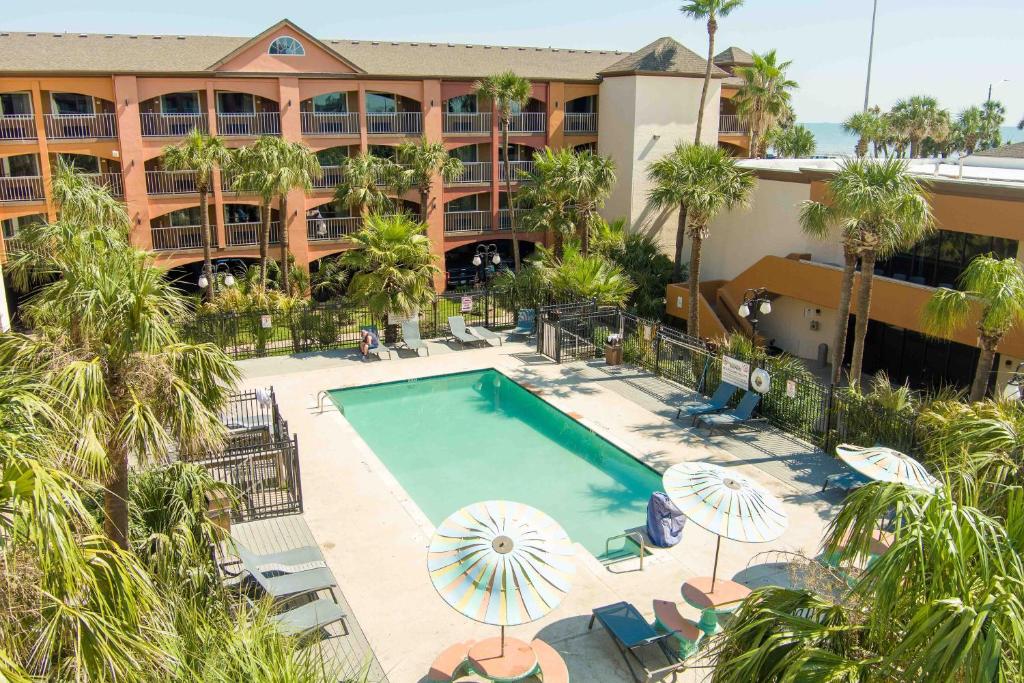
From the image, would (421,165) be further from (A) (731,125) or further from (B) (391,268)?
(A) (731,125)

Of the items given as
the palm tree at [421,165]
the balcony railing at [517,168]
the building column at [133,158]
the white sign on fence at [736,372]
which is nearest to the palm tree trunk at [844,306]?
the white sign on fence at [736,372]

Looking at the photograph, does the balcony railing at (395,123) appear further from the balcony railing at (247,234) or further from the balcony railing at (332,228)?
the balcony railing at (247,234)

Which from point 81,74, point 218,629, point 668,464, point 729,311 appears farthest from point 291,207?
point 218,629

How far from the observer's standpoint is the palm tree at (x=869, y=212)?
15.6 metres

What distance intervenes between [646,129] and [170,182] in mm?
19256

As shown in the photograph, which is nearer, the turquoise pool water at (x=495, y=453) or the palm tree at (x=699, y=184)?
the turquoise pool water at (x=495, y=453)

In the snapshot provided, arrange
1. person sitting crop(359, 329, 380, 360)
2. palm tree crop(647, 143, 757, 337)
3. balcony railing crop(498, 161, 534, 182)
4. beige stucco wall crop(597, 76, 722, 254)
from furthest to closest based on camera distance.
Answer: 1. balcony railing crop(498, 161, 534, 182)
2. beige stucco wall crop(597, 76, 722, 254)
3. person sitting crop(359, 329, 380, 360)
4. palm tree crop(647, 143, 757, 337)

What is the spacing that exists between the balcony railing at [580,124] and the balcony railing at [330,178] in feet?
33.7

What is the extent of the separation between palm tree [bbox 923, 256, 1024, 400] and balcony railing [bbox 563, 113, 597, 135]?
23.1 meters

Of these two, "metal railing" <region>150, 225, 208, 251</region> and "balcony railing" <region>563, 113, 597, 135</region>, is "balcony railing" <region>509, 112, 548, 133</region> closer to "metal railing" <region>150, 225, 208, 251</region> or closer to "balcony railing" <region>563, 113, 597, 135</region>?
"balcony railing" <region>563, 113, 597, 135</region>

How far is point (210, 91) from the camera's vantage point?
99.0ft

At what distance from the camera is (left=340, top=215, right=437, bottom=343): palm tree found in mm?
23047

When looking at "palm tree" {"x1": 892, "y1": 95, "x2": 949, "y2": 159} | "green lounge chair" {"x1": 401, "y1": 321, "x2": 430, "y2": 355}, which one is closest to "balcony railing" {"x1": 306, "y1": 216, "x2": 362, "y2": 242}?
"green lounge chair" {"x1": 401, "y1": 321, "x2": 430, "y2": 355}

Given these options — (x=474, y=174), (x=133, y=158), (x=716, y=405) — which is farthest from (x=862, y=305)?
(x=133, y=158)
